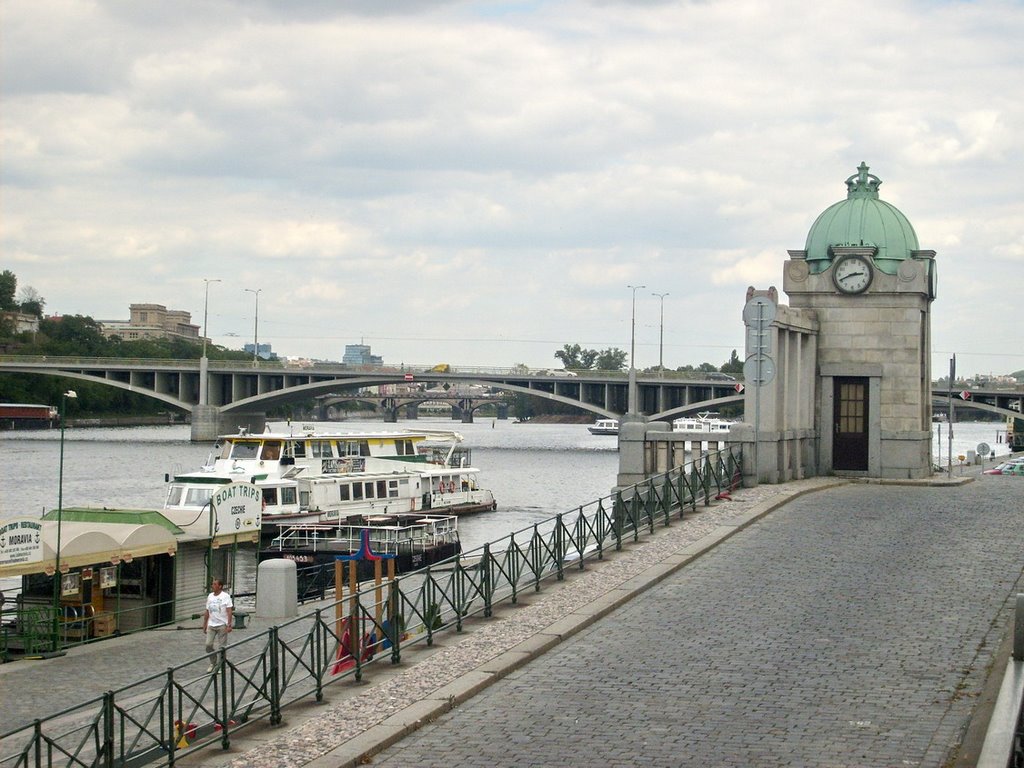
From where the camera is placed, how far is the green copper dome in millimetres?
36562

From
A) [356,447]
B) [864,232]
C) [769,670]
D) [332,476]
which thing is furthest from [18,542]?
[356,447]

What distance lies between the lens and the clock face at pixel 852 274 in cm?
3553

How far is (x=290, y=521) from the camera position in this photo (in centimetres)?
5125

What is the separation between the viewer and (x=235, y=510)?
32.1m

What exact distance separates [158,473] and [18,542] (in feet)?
193

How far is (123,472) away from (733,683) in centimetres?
7135

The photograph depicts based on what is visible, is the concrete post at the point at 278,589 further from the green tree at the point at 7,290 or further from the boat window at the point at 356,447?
the green tree at the point at 7,290

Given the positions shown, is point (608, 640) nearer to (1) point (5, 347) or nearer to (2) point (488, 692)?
(2) point (488, 692)

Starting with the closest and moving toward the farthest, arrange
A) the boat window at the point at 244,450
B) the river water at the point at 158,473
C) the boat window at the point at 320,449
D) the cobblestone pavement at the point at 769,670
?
the cobblestone pavement at the point at 769,670, the boat window at the point at 244,450, the boat window at the point at 320,449, the river water at the point at 158,473

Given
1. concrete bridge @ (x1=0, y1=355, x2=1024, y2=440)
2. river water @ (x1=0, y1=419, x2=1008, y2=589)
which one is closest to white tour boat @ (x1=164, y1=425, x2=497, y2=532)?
river water @ (x1=0, y1=419, x2=1008, y2=589)

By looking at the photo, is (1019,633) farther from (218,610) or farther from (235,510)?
(235,510)

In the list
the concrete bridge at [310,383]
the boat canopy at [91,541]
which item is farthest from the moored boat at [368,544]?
the concrete bridge at [310,383]

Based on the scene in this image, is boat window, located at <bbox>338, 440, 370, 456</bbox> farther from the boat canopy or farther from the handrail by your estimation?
the handrail

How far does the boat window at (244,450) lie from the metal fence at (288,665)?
32307 mm
